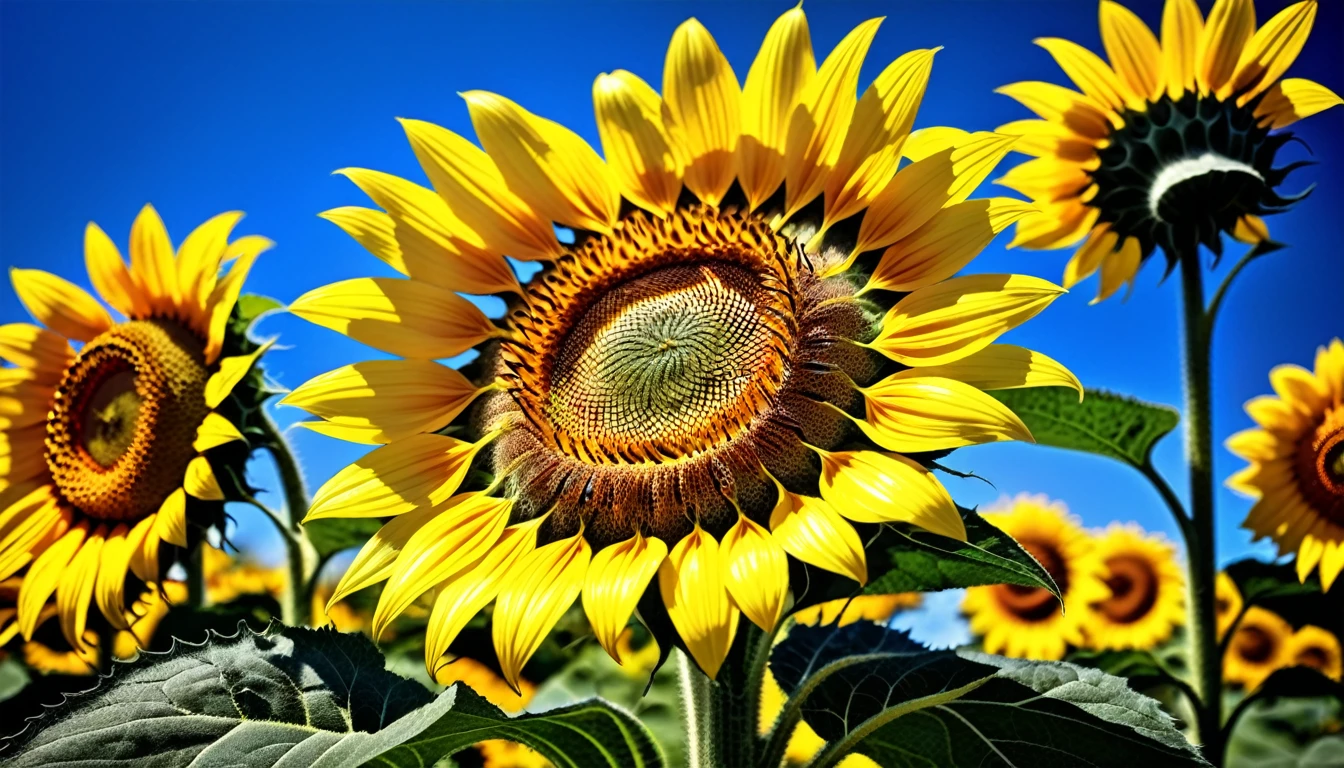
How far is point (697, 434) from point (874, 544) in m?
0.30

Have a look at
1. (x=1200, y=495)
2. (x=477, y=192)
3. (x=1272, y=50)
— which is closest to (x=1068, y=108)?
(x=1272, y=50)

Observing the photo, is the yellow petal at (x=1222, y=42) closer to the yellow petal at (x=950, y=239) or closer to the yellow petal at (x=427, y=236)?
the yellow petal at (x=950, y=239)

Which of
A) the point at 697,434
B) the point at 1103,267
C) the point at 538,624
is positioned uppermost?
the point at 1103,267

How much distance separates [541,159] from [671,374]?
1.28 ft

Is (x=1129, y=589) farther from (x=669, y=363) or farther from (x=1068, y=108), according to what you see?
(x=669, y=363)

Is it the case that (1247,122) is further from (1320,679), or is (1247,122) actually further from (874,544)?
(874,544)

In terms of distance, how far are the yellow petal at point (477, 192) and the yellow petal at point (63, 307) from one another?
1.36m

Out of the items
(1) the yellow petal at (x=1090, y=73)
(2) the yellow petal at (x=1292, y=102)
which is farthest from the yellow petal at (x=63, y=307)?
(2) the yellow petal at (x=1292, y=102)

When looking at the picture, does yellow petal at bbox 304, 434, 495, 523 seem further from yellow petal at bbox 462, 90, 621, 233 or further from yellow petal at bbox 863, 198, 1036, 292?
yellow petal at bbox 863, 198, 1036, 292

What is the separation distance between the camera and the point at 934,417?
53.9 inches

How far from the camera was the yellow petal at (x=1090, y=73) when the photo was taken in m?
2.83

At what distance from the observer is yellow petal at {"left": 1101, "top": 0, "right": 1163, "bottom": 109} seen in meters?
2.80

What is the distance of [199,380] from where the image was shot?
2.36m

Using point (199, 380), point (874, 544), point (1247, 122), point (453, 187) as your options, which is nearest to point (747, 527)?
point (874, 544)
